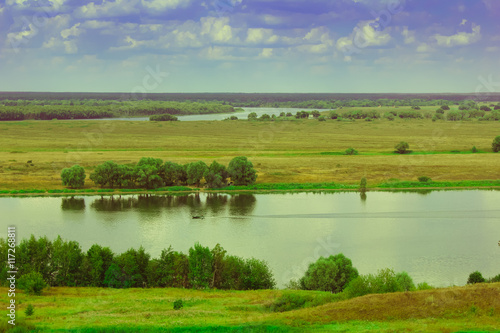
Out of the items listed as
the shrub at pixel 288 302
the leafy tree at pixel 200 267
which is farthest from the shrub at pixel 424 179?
the shrub at pixel 288 302

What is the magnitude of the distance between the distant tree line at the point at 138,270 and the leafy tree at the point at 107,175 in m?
29.2

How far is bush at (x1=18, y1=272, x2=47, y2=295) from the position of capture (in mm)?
29234

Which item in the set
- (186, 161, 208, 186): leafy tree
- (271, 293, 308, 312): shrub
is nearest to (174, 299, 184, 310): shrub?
(271, 293, 308, 312): shrub

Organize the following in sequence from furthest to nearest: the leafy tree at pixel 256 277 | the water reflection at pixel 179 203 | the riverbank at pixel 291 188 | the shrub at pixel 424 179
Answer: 1. the shrub at pixel 424 179
2. the riverbank at pixel 291 188
3. the water reflection at pixel 179 203
4. the leafy tree at pixel 256 277

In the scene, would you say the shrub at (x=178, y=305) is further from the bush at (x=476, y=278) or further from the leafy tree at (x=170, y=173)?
the leafy tree at (x=170, y=173)

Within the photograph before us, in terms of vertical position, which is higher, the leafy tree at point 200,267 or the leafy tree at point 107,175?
the leafy tree at point 107,175

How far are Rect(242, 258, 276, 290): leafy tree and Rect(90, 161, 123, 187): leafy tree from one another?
33178 millimetres

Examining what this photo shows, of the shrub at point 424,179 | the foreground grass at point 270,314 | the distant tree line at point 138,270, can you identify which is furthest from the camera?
the shrub at point 424,179

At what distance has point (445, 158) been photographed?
3204 inches

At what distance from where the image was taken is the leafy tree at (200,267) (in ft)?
103

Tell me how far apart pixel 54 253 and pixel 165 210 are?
1999cm

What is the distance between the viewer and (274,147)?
95.3m

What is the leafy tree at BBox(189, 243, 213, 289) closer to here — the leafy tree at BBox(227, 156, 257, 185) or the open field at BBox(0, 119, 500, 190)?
the leafy tree at BBox(227, 156, 257, 185)

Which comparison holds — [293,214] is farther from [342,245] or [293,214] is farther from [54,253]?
[54,253]
